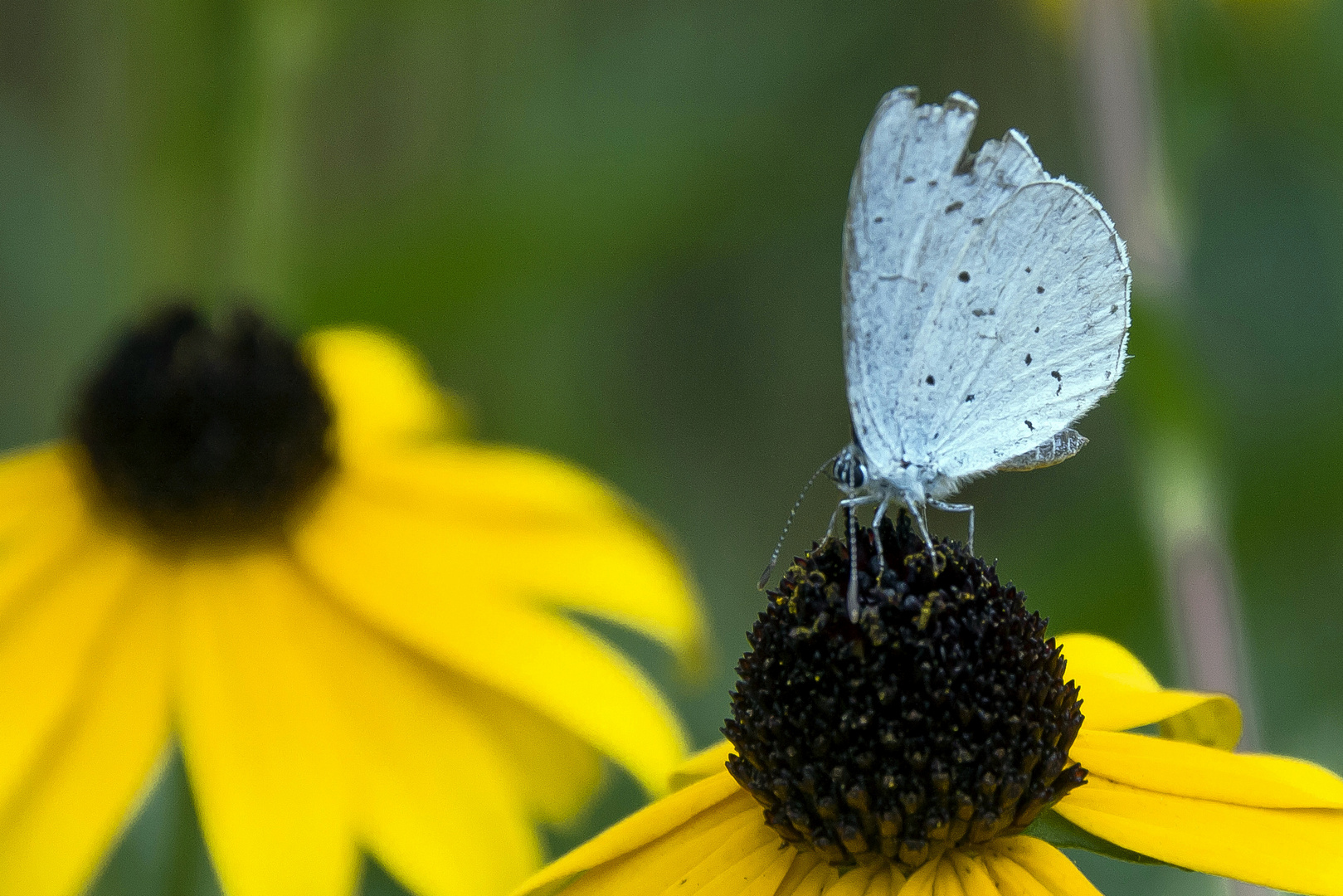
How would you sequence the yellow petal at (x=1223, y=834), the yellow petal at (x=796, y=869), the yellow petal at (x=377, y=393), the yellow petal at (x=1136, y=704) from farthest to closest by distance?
the yellow petal at (x=377, y=393), the yellow petal at (x=1136, y=704), the yellow petal at (x=796, y=869), the yellow petal at (x=1223, y=834)

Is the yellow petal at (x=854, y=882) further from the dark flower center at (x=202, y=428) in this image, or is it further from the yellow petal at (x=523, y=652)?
the dark flower center at (x=202, y=428)

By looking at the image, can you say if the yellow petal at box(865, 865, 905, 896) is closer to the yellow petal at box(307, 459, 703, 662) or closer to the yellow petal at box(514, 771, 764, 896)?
the yellow petal at box(514, 771, 764, 896)

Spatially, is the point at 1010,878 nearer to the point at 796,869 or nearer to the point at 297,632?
the point at 796,869

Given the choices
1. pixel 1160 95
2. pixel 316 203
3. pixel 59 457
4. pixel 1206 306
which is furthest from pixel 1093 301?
pixel 316 203

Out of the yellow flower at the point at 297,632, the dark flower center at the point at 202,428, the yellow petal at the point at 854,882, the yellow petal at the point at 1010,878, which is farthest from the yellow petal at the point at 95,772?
the yellow petal at the point at 1010,878

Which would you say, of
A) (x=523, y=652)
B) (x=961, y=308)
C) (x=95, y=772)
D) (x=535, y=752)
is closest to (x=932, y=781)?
(x=961, y=308)

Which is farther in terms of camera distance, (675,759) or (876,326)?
(675,759)

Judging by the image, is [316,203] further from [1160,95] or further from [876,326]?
[876,326]
